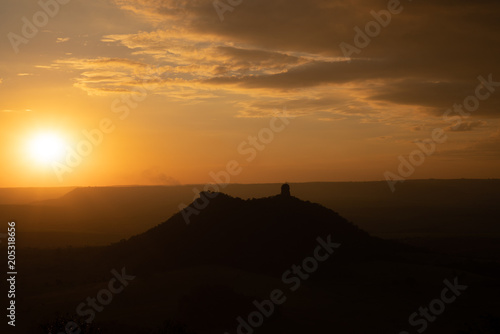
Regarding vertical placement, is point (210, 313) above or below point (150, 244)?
below

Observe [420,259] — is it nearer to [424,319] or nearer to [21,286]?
[424,319]

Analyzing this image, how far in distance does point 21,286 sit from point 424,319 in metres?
24.4

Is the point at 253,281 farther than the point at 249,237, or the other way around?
the point at 249,237

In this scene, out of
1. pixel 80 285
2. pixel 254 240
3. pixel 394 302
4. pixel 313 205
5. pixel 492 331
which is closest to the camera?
pixel 492 331

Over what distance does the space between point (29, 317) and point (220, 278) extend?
10192 millimetres

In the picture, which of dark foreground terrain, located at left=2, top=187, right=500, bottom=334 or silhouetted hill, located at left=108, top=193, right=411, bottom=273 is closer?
dark foreground terrain, located at left=2, top=187, right=500, bottom=334

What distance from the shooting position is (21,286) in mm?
30891

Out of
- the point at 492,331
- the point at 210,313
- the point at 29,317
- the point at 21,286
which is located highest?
the point at 21,286

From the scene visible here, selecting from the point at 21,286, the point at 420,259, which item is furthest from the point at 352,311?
the point at 21,286

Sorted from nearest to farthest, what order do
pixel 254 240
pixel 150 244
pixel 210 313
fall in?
pixel 210 313
pixel 254 240
pixel 150 244

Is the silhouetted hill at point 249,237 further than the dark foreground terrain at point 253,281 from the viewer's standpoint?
Yes

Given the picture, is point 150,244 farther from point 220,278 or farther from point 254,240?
point 220,278

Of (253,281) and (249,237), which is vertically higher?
(249,237)

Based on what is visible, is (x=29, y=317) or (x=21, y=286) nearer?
(x=29, y=317)
